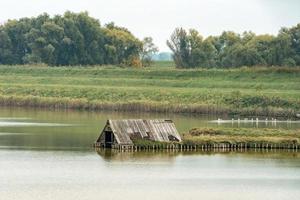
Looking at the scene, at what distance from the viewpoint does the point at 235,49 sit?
16200 centimetres

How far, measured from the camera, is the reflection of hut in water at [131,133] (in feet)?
246

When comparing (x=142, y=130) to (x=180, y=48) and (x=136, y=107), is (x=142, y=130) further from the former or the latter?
(x=180, y=48)

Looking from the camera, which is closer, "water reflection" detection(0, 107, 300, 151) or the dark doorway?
the dark doorway

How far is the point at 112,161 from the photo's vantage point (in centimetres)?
6812

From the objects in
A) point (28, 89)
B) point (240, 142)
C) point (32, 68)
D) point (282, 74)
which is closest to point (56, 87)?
point (28, 89)

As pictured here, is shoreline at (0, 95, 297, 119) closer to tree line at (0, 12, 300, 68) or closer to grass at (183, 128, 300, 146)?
grass at (183, 128, 300, 146)

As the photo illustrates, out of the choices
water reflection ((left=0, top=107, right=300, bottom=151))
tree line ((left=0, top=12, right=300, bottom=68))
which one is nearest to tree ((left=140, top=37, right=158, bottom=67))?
tree line ((left=0, top=12, right=300, bottom=68))

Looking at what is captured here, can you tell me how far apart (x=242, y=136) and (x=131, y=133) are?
8.80m

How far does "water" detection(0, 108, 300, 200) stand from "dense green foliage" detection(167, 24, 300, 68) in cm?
7297

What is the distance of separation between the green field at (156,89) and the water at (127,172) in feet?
102

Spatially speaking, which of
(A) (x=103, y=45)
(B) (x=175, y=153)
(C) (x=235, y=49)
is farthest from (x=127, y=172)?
(A) (x=103, y=45)

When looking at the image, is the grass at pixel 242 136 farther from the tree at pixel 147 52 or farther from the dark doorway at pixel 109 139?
the tree at pixel 147 52

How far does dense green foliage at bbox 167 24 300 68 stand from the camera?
6117 inches

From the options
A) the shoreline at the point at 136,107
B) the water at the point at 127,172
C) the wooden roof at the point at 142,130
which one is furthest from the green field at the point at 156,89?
the wooden roof at the point at 142,130
